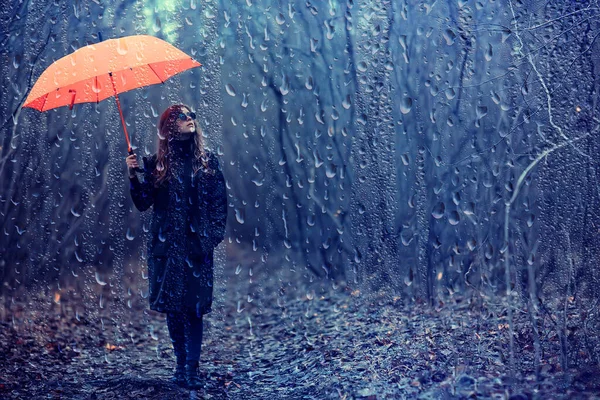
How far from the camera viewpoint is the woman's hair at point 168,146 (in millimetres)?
3486

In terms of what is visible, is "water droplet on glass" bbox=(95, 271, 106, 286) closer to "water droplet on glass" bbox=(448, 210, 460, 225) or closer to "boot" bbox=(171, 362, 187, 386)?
"boot" bbox=(171, 362, 187, 386)

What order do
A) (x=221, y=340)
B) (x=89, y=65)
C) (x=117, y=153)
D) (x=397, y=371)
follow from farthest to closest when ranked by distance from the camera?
(x=117, y=153), (x=221, y=340), (x=397, y=371), (x=89, y=65)

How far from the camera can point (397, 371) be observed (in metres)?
4.16

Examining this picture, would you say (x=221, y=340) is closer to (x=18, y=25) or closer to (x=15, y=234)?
(x=15, y=234)

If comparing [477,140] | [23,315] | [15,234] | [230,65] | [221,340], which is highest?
[230,65]

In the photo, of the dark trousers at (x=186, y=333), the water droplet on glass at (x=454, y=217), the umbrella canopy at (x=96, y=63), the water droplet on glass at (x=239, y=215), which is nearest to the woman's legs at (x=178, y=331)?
the dark trousers at (x=186, y=333)

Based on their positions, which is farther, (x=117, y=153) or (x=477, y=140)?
(x=117, y=153)

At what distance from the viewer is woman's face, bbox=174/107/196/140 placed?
136 inches

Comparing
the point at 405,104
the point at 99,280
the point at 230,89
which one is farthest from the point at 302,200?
the point at 99,280

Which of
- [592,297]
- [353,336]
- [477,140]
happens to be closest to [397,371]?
[353,336]

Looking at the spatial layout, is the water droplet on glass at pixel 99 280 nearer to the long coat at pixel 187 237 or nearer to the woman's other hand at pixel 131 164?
the long coat at pixel 187 237

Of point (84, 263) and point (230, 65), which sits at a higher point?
point (230, 65)

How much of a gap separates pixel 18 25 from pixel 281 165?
3.04m

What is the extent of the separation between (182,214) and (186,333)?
720mm
